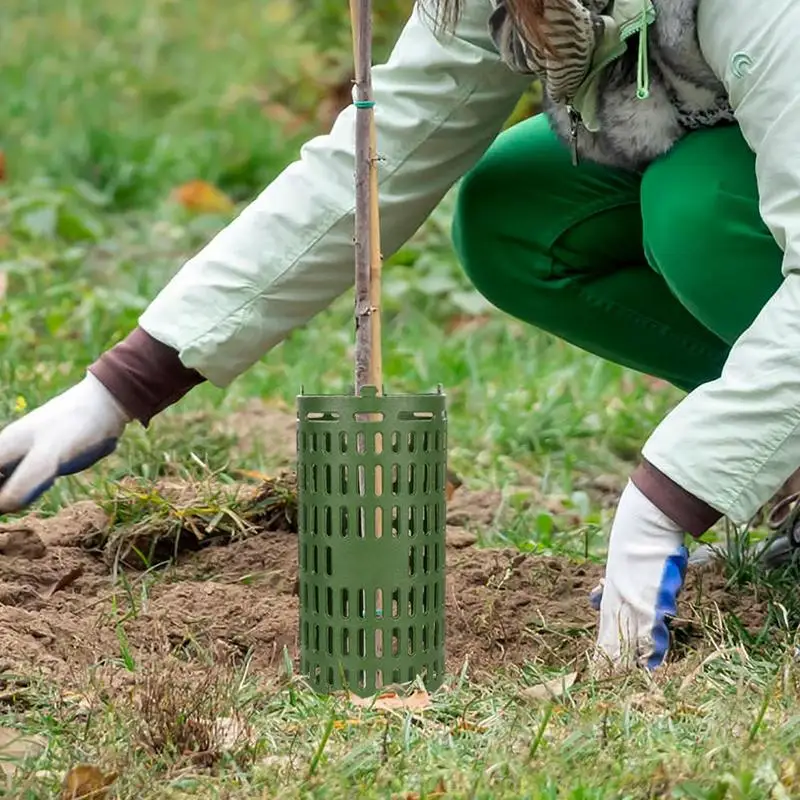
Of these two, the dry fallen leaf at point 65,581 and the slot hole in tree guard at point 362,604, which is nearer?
the slot hole in tree guard at point 362,604

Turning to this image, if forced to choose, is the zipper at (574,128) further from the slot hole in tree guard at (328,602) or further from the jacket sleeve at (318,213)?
the slot hole in tree guard at (328,602)

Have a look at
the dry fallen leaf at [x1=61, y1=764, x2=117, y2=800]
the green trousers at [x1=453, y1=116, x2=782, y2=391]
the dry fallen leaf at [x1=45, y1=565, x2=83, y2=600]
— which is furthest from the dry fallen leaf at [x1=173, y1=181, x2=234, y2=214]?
the dry fallen leaf at [x1=61, y1=764, x2=117, y2=800]

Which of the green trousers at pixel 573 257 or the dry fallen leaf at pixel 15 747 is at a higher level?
the green trousers at pixel 573 257

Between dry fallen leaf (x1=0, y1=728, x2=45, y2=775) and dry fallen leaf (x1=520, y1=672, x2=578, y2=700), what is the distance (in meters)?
0.58

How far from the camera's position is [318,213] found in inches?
91.2

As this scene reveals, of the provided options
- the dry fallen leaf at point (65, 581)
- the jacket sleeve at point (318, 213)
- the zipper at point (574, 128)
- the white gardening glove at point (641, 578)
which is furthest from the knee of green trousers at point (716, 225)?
the dry fallen leaf at point (65, 581)

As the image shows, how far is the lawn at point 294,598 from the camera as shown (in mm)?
1670

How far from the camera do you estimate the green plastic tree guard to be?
75.1 inches

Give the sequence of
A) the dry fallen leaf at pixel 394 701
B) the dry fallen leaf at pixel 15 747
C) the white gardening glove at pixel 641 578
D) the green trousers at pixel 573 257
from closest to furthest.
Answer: the dry fallen leaf at pixel 15 747
the dry fallen leaf at pixel 394 701
the white gardening glove at pixel 641 578
the green trousers at pixel 573 257

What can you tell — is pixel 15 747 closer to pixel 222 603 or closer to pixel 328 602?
pixel 328 602

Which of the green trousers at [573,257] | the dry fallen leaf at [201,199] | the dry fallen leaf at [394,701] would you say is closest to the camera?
the dry fallen leaf at [394,701]

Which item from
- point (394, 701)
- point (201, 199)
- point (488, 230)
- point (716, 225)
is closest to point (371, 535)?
point (394, 701)

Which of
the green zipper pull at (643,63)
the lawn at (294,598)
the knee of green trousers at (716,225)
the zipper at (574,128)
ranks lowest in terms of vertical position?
the lawn at (294,598)

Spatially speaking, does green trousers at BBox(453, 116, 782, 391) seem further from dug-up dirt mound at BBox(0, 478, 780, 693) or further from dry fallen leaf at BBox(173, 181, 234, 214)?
dry fallen leaf at BBox(173, 181, 234, 214)
